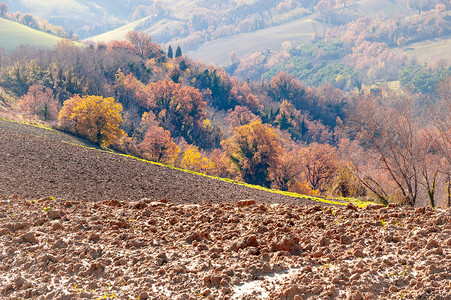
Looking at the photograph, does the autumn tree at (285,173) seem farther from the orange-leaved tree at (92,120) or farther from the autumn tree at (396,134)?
the autumn tree at (396,134)

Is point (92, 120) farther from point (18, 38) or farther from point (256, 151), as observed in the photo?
point (18, 38)

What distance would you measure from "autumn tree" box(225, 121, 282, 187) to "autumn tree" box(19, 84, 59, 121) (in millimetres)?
25100

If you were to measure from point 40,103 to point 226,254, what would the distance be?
59.1 metres

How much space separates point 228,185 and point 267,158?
27.8 metres

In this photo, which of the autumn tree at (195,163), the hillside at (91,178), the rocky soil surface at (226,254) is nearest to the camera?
the rocky soil surface at (226,254)

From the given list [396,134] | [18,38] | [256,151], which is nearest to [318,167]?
[256,151]

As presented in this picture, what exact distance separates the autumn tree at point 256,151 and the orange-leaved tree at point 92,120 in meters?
17.2

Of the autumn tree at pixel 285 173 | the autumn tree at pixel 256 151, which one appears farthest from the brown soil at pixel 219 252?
the autumn tree at pixel 285 173

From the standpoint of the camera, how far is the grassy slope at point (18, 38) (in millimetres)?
122812

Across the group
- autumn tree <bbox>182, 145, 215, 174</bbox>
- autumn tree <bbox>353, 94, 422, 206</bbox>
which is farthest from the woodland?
autumn tree <bbox>182, 145, 215, 174</bbox>

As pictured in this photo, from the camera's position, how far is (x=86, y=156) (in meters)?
23.9

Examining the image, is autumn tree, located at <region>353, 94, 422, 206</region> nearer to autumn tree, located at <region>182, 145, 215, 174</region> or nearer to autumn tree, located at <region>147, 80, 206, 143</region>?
autumn tree, located at <region>182, 145, 215, 174</region>

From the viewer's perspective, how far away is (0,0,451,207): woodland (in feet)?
65.9

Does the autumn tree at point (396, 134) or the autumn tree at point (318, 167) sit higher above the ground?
the autumn tree at point (396, 134)
